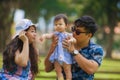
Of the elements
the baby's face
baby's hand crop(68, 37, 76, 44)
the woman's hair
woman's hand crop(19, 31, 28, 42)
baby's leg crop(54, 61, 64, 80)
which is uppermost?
the baby's face

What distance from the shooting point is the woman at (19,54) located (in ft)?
18.6

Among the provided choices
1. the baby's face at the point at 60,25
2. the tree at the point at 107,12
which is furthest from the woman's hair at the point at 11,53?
the tree at the point at 107,12

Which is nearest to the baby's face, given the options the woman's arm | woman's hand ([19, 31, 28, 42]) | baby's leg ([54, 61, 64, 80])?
the woman's arm

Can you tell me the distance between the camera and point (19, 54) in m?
5.68

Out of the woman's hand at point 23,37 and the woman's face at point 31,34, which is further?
the woman's face at point 31,34

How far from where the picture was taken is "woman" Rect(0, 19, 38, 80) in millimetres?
5659

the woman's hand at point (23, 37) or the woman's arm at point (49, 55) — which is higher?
the woman's hand at point (23, 37)

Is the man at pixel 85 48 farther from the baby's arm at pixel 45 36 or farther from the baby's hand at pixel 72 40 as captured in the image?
the baby's arm at pixel 45 36

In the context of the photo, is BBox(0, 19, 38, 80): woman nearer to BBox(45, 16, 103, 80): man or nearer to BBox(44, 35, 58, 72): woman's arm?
BBox(44, 35, 58, 72): woman's arm

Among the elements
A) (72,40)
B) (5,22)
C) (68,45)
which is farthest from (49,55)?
(5,22)

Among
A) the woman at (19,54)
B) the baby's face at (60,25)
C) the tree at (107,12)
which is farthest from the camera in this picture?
the tree at (107,12)

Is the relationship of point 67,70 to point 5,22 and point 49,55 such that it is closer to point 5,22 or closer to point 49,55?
point 49,55

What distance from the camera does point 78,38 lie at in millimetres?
5777

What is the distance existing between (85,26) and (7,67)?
1.00 meters
